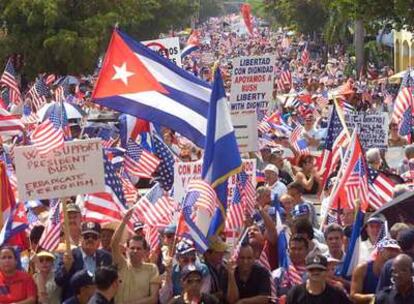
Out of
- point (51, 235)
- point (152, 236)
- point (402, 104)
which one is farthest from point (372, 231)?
point (402, 104)

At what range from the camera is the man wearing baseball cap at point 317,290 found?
8.55 m

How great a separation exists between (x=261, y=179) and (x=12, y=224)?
4.23 meters

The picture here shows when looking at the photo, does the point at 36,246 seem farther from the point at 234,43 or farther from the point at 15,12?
the point at 234,43

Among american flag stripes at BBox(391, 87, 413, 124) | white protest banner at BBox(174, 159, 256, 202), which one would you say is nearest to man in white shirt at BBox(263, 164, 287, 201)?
white protest banner at BBox(174, 159, 256, 202)

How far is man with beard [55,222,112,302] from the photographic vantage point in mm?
9469

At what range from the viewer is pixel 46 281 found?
9.50 metres

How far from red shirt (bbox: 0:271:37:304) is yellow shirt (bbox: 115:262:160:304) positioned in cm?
65

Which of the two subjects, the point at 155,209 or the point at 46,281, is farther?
the point at 155,209

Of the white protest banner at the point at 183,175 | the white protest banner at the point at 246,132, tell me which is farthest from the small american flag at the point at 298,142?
the white protest banner at the point at 183,175

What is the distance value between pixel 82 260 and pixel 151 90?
2726 mm

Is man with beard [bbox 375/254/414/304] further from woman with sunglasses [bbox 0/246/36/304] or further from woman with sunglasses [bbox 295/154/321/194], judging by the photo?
woman with sunglasses [bbox 295/154/321/194]

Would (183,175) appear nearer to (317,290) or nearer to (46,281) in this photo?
(46,281)

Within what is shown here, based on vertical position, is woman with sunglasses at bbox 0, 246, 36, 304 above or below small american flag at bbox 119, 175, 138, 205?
below

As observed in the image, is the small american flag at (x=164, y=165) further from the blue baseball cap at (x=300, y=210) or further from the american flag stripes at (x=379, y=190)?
the blue baseball cap at (x=300, y=210)
